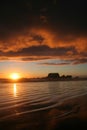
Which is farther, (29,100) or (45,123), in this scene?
(29,100)

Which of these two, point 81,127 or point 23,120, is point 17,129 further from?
point 81,127

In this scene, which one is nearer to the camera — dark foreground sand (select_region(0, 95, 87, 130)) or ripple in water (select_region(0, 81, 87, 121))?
dark foreground sand (select_region(0, 95, 87, 130))

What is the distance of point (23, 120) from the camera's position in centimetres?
1537

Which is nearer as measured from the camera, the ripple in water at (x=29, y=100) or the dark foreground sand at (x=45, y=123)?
the dark foreground sand at (x=45, y=123)

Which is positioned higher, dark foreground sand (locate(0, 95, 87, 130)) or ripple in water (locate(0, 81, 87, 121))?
ripple in water (locate(0, 81, 87, 121))

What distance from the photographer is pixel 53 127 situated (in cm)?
1348

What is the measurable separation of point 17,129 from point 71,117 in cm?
490

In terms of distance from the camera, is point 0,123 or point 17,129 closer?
point 17,129

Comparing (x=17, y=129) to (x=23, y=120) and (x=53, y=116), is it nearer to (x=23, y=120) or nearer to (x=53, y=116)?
(x=23, y=120)

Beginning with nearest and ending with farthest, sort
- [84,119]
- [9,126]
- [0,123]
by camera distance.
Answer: [9,126], [0,123], [84,119]

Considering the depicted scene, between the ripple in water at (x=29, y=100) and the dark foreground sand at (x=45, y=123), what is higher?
the ripple in water at (x=29, y=100)

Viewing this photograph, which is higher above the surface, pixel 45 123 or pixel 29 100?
pixel 29 100

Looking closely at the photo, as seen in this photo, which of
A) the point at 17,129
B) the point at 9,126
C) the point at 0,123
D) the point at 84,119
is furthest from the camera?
the point at 84,119

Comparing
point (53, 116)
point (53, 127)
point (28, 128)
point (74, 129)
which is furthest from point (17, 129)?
point (53, 116)
